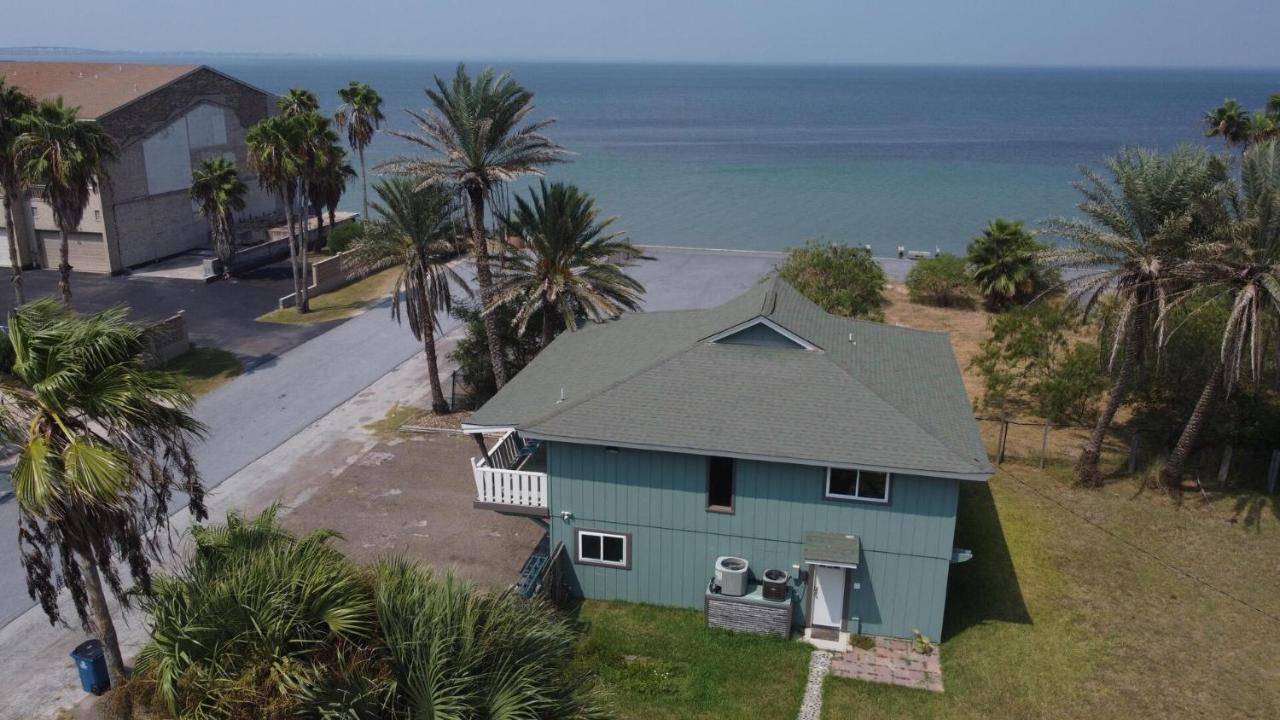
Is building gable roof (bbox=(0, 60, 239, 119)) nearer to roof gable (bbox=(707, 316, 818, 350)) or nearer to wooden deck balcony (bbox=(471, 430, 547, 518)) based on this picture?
wooden deck balcony (bbox=(471, 430, 547, 518))

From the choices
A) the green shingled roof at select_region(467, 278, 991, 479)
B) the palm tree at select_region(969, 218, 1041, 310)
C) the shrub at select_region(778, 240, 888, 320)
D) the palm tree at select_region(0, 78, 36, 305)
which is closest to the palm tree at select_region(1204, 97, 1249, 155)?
the palm tree at select_region(969, 218, 1041, 310)

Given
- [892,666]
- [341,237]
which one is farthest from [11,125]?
[892,666]

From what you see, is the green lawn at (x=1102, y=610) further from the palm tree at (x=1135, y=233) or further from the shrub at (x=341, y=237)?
the shrub at (x=341, y=237)

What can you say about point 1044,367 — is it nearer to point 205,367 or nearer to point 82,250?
point 205,367

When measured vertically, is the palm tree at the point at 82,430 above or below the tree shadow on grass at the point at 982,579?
above

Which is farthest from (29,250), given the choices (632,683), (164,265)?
(632,683)

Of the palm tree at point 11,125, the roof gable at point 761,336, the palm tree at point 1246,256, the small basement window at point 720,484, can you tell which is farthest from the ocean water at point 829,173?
the small basement window at point 720,484

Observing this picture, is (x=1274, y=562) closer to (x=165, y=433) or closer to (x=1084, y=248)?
(x=1084, y=248)
